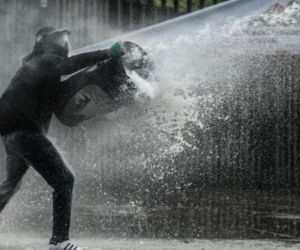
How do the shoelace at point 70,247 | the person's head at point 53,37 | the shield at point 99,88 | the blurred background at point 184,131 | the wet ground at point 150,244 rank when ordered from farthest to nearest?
1. the blurred background at point 184,131
2. the shield at point 99,88
3. the wet ground at point 150,244
4. the person's head at point 53,37
5. the shoelace at point 70,247

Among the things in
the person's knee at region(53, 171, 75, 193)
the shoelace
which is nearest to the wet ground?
the shoelace

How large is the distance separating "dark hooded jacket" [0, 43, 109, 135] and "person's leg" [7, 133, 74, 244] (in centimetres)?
10

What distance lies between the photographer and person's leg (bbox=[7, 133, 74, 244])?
5.52 metres

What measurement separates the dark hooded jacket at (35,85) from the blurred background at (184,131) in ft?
6.58

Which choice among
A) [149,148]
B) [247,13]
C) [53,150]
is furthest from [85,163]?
[53,150]

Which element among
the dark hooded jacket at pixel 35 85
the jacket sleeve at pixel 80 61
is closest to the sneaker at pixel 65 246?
the dark hooded jacket at pixel 35 85

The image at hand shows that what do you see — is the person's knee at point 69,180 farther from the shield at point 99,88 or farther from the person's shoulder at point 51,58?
the person's shoulder at point 51,58

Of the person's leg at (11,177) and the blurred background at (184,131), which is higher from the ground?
the person's leg at (11,177)

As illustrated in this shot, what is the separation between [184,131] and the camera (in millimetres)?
9008

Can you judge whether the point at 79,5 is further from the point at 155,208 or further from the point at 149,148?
the point at 155,208

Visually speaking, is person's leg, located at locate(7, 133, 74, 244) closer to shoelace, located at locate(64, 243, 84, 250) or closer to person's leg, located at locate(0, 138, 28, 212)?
shoelace, located at locate(64, 243, 84, 250)

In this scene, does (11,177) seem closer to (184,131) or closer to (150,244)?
(150,244)

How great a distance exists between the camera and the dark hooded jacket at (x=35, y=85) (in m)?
5.52

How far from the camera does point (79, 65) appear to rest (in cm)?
551
